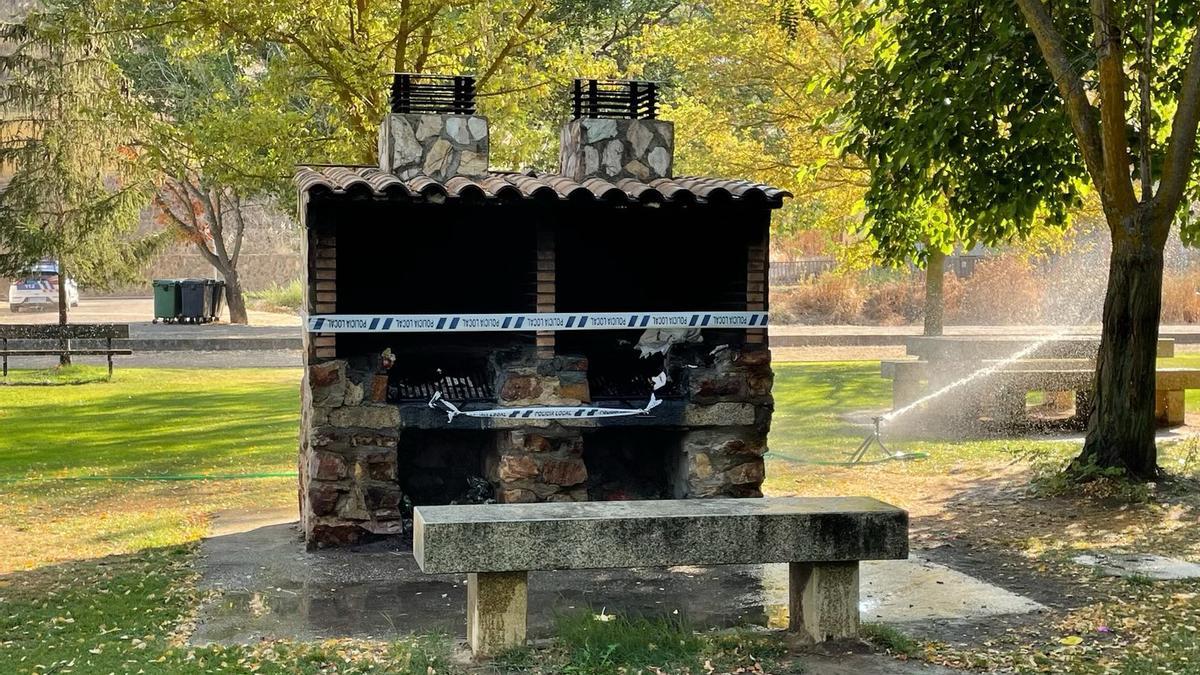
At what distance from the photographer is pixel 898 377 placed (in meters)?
17.4

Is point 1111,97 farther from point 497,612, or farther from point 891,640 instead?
point 497,612

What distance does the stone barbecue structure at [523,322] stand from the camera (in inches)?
366

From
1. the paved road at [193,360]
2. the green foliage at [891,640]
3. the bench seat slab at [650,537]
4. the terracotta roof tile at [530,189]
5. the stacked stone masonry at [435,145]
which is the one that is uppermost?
the stacked stone masonry at [435,145]

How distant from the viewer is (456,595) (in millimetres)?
8008

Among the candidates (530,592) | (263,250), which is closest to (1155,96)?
(530,592)

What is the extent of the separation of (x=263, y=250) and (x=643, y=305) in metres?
40.5

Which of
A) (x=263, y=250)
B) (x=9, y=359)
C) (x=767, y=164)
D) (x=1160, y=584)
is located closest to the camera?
(x=1160, y=584)

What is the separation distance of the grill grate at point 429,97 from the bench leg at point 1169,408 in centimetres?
951

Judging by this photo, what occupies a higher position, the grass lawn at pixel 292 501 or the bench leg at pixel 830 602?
the bench leg at pixel 830 602

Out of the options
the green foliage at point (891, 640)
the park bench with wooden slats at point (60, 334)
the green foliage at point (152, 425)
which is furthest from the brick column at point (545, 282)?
the park bench with wooden slats at point (60, 334)

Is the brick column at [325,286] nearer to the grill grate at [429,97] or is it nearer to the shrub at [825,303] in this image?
the grill grate at [429,97]

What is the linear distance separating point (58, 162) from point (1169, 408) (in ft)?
58.3

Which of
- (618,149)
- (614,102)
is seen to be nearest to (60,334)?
(614,102)

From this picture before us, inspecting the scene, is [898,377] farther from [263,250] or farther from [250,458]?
[263,250]
